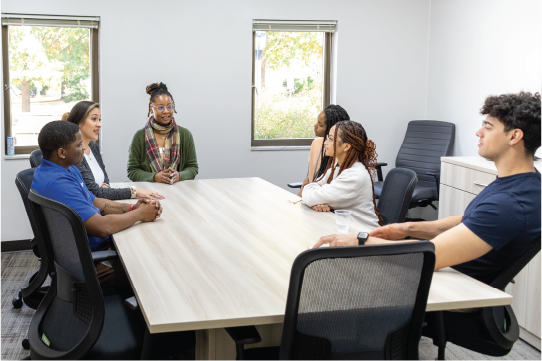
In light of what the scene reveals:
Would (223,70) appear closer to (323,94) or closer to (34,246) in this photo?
(323,94)

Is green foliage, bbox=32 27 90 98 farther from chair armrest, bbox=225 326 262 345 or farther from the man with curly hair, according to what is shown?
chair armrest, bbox=225 326 262 345

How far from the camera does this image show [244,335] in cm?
154

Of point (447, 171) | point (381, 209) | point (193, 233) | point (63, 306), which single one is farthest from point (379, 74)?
point (63, 306)

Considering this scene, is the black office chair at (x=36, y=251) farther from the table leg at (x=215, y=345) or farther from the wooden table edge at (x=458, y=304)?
the wooden table edge at (x=458, y=304)

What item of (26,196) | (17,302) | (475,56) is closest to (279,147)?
(475,56)

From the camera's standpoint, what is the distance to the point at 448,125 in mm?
4926

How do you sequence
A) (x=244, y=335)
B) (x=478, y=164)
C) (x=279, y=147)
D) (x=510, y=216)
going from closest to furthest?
(x=244, y=335), (x=510, y=216), (x=478, y=164), (x=279, y=147)

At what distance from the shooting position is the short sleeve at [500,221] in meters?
1.72

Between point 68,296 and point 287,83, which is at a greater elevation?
point 287,83

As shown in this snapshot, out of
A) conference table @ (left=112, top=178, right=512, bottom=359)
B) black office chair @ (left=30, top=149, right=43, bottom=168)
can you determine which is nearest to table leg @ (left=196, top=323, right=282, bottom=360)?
conference table @ (left=112, top=178, right=512, bottom=359)

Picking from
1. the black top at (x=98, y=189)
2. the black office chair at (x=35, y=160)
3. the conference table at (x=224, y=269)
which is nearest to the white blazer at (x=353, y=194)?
the conference table at (x=224, y=269)

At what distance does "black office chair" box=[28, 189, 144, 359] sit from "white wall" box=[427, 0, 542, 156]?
3316 millimetres

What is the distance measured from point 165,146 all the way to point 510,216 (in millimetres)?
2699

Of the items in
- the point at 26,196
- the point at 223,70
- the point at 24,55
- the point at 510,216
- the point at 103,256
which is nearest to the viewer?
the point at 510,216
